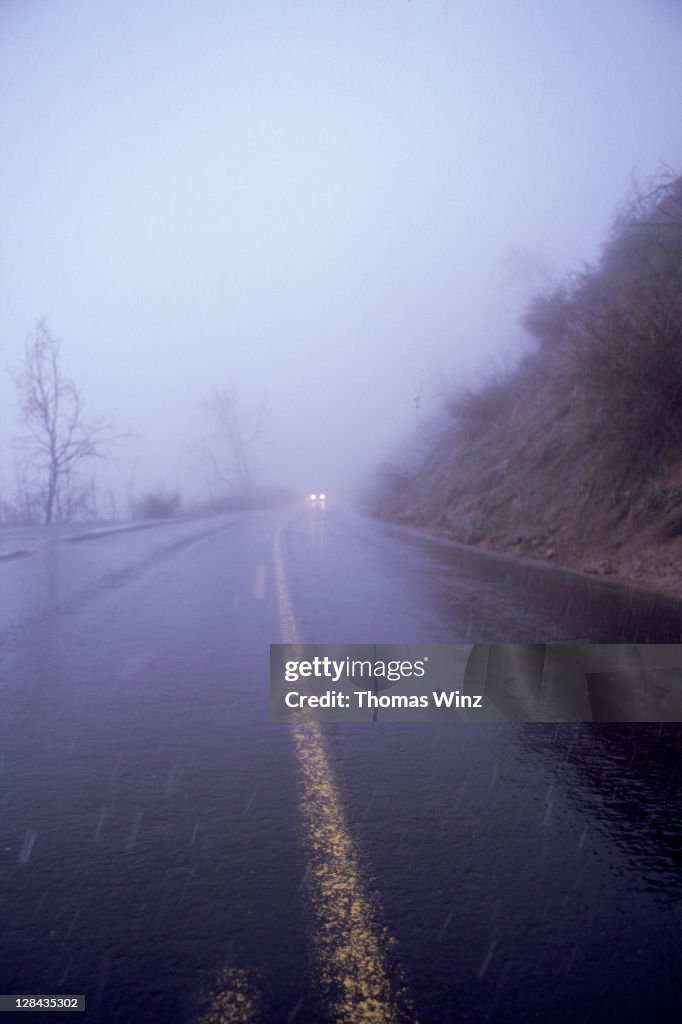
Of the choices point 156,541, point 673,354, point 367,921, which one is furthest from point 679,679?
point 156,541

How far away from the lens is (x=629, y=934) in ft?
8.11

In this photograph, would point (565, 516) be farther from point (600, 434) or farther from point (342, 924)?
point (342, 924)

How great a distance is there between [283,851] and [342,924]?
1.85 feet

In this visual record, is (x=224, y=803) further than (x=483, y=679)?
No

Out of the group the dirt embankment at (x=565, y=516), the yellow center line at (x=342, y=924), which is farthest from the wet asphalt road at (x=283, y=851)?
the dirt embankment at (x=565, y=516)

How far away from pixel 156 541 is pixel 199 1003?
16952 millimetres

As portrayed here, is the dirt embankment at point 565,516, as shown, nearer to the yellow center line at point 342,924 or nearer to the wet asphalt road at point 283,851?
the wet asphalt road at point 283,851

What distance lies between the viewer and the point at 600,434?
1633 cm

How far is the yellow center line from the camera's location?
2.12m

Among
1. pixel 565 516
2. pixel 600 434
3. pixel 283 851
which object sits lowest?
pixel 283 851

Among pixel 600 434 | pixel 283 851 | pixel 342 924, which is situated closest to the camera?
pixel 342 924

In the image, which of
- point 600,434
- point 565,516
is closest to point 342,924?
point 565,516

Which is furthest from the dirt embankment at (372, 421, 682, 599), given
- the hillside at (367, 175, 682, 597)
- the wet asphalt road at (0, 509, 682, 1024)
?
the wet asphalt road at (0, 509, 682, 1024)

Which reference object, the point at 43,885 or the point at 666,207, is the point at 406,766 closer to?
the point at 43,885
